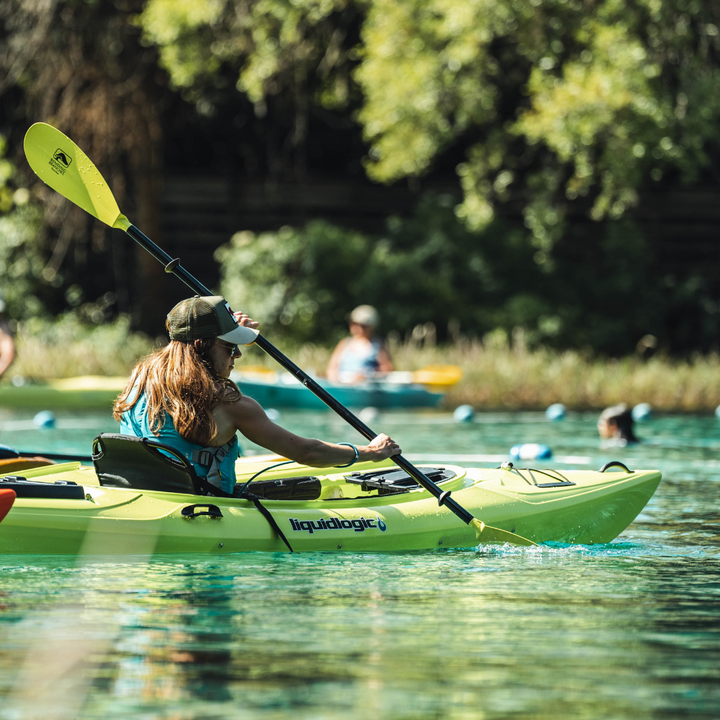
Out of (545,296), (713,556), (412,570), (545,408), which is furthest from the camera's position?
(545,296)

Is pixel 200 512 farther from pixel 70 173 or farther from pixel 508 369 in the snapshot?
pixel 508 369

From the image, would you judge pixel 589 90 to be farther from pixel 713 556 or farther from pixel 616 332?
pixel 713 556

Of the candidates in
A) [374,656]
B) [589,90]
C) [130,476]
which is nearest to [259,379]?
[589,90]

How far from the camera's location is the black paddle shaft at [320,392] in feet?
20.1

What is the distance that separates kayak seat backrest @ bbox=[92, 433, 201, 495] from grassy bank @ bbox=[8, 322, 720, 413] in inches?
375

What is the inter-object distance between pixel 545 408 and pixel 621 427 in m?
3.97

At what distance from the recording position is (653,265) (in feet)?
62.2

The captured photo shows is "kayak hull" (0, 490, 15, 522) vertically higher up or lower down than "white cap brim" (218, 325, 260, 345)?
lower down

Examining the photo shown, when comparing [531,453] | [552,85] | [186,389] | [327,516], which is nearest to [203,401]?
[186,389]

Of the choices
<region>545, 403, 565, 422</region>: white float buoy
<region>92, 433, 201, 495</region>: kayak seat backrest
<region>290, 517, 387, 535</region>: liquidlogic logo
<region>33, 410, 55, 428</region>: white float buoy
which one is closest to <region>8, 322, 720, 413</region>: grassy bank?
<region>545, 403, 565, 422</region>: white float buoy

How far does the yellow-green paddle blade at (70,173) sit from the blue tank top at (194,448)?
1538mm

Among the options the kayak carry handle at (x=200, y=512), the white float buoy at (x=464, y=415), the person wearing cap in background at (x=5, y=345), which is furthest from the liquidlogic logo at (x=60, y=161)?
the white float buoy at (x=464, y=415)

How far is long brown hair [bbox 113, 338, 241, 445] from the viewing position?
5.39 meters

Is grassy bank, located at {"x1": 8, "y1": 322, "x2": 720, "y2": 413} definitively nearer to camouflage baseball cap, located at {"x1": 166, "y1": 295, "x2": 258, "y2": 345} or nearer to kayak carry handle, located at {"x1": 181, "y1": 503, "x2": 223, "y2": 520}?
kayak carry handle, located at {"x1": 181, "y1": 503, "x2": 223, "y2": 520}
